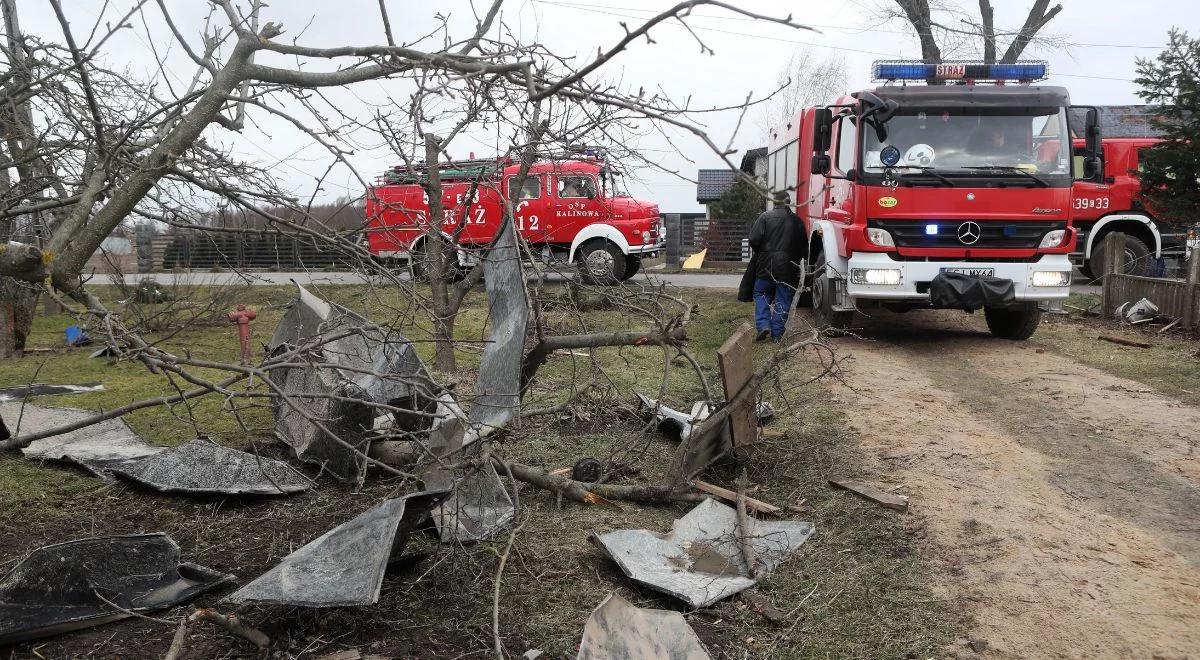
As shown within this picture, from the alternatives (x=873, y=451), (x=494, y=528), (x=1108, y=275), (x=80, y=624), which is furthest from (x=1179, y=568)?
(x=1108, y=275)

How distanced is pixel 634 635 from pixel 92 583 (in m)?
2.43

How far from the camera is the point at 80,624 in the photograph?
393cm

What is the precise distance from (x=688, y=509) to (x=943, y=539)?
141cm

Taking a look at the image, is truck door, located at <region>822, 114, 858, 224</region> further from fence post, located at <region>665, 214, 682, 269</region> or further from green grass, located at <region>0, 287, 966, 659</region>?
fence post, located at <region>665, 214, 682, 269</region>

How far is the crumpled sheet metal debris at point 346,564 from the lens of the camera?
144 inches

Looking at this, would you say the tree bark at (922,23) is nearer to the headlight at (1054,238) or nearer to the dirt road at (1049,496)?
the headlight at (1054,238)

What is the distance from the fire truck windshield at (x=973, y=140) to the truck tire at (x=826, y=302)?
1393 millimetres

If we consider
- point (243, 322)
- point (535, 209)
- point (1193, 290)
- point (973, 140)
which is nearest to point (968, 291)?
point (973, 140)

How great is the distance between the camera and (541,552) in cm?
475

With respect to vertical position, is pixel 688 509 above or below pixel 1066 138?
below

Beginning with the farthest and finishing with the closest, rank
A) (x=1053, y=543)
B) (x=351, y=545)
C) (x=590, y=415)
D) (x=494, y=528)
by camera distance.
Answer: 1. (x=590, y=415)
2. (x=494, y=528)
3. (x=1053, y=543)
4. (x=351, y=545)

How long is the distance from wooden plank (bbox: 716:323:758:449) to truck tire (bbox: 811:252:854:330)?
14.6 feet

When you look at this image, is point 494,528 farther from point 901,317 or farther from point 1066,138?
point 901,317

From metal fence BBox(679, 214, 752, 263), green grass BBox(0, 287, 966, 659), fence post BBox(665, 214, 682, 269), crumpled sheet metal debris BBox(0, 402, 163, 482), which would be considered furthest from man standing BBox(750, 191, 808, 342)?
metal fence BBox(679, 214, 752, 263)
